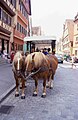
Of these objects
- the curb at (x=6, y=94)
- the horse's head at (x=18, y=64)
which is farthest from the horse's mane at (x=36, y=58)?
the curb at (x=6, y=94)

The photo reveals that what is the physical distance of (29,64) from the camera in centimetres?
677

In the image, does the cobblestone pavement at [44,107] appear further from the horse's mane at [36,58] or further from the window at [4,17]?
the window at [4,17]

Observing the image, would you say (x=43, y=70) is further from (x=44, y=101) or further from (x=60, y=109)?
(x=60, y=109)

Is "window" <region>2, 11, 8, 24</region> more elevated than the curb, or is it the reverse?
"window" <region>2, 11, 8, 24</region>

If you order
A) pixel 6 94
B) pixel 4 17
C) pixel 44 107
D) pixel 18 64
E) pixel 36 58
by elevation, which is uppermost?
pixel 4 17

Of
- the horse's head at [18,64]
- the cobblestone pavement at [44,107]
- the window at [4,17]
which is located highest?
the window at [4,17]

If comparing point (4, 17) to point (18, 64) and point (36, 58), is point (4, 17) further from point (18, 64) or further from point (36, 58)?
point (18, 64)

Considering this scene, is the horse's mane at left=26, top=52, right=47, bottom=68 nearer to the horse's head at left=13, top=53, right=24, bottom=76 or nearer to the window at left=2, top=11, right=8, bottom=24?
the horse's head at left=13, top=53, right=24, bottom=76

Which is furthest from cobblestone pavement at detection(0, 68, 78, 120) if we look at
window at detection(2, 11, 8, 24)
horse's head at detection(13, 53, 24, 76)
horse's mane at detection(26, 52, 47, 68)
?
window at detection(2, 11, 8, 24)

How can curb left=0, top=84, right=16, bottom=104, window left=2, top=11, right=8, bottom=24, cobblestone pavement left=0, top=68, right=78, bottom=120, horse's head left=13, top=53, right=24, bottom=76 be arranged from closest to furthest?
cobblestone pavement left=0, top=68, right=78, bottom=120 → horse's head left=13, top=53, right=24, bottom=76 → curb left=0, top=84, right=16, bottom=104 → window left=2, top=11, right=8, bottom=24

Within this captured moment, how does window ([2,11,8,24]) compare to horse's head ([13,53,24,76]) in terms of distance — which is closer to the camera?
horse's head ([13,53,24,76])

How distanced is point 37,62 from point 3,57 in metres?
14.3

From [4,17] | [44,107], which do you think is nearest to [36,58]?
[44,107]

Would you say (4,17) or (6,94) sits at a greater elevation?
(4,17)
